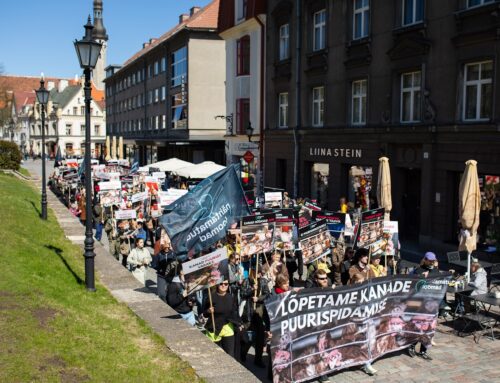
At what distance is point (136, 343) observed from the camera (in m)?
8.44

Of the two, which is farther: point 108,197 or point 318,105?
point 318,105

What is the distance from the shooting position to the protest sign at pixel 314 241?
12797mm

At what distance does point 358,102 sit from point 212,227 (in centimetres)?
1411

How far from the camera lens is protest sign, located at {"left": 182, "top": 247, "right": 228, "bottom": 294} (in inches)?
368

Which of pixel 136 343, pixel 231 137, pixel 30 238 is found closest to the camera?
pixel 136 343

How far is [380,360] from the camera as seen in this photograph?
9.26 m

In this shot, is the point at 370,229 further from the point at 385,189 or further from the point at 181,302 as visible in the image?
the point at 181,302

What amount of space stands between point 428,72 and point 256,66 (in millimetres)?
15139

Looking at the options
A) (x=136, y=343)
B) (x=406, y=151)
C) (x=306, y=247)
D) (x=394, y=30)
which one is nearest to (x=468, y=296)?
(x=306, y=247)

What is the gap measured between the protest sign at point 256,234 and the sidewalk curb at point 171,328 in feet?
7.39

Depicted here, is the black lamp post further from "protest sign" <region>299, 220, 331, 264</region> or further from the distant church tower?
the distant church tower

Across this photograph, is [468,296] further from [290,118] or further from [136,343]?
[290,118]

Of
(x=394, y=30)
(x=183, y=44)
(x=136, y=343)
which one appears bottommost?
(x=136, y=343)

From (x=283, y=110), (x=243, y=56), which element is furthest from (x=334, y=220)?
(x=243, y=56)
